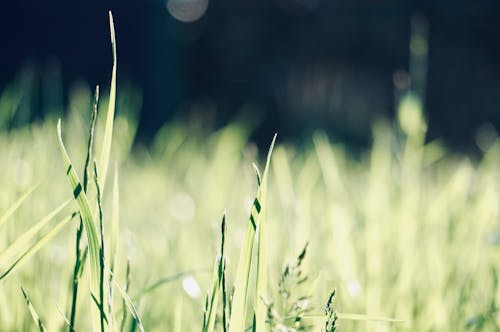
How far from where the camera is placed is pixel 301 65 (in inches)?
179

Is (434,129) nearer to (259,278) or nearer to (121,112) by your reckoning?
(121,112)

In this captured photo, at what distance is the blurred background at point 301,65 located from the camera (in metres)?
4.18

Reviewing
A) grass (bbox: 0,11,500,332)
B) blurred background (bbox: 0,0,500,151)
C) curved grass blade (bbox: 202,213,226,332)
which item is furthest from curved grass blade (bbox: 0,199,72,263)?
blurred background (bbox: 0,0,500,151)

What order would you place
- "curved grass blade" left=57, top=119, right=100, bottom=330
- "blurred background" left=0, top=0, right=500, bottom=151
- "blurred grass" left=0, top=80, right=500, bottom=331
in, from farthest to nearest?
1. "blurred background" left=0, top=0, right=500, bottom=151
2. "blurred grass" left=0, top=80, right=500, bottom=331
3. "curved grass blade" left=57, top=119, right=100, bottom=330

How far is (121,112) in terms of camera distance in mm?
1144

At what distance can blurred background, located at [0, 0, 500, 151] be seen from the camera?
4.18 metres

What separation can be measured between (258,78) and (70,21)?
1928mm

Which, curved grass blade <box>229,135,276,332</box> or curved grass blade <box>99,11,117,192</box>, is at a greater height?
curved grass blade <box>99,11,117,192</box>

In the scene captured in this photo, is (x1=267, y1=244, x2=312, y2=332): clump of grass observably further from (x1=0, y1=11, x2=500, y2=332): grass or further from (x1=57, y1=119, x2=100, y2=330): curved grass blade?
(x1=57, y1=119, x2=100, y2=330): curved grass blade

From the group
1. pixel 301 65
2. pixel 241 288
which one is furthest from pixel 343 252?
pixel 301 65

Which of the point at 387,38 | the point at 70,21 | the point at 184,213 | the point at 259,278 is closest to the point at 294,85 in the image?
the point at 387,38

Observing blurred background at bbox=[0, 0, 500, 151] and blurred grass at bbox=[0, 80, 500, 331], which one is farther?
blurred background at bbox=[0, 0, 500, 151]

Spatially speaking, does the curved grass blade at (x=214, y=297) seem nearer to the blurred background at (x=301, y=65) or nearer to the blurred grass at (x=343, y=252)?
the blurred grass at (x=343, y=252)

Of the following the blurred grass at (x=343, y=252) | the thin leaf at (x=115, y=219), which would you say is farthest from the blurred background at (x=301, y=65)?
the thin leaf at (x=115, y=219)
